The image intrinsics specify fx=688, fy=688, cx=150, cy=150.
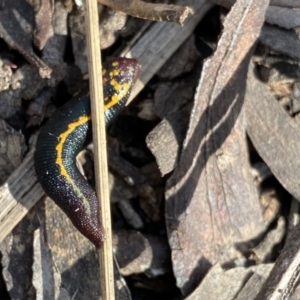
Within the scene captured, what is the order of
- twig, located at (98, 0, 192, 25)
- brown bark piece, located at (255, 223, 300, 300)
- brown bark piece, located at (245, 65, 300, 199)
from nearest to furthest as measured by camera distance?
1. brown bark piece, located at (255, 223, 300, 300)
2. twig, located at (98, 0, 192, 25)
3. brown bark piece, located at (245, 65, 300, 199)

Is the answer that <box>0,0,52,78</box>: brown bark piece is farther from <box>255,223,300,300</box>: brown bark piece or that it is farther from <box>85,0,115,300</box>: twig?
<box>255,223,300,300</box>: brown bark piece

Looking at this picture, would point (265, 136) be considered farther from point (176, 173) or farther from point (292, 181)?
point (176, 173)

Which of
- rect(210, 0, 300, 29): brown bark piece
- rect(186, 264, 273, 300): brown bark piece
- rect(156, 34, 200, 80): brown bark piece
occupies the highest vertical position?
rect(210, 0, 300, 29): brown bark piece

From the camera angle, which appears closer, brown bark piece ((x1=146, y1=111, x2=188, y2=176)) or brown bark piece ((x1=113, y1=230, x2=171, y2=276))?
brown bark piece ((x1=146, y1=111, x2=188, y2=176))

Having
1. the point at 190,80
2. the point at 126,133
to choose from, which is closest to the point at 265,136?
the point at 190,80

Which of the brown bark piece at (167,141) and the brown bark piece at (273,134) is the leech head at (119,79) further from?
the brown bark piece at (273,134)

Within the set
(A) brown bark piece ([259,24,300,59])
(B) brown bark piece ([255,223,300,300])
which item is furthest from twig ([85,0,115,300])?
(A) brown bark piece ([259,24,300,59])

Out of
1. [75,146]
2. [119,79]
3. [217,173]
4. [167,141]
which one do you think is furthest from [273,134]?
[75,146]
